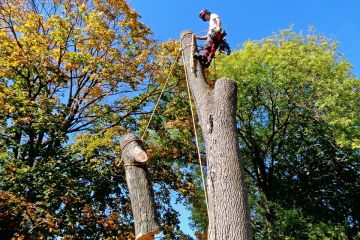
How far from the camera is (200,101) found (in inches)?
179

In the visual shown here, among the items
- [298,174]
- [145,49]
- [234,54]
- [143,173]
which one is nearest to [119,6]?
[145,49]

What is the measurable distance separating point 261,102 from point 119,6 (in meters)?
6.41

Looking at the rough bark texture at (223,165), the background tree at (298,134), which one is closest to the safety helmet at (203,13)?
the rough bark texture at (223,165)

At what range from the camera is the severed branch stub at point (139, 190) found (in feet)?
12.4

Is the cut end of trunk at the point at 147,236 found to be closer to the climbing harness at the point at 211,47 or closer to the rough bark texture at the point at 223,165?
the rough bark texture at the point at 223,165

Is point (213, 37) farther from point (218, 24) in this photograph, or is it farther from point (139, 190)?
point (139, 190)

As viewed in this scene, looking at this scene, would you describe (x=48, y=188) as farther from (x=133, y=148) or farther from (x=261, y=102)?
(x=261, y=102)

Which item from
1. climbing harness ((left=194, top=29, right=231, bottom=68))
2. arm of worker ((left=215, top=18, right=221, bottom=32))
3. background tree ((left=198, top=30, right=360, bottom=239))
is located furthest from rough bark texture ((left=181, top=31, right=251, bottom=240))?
background tree ((left=198, top=30, right=360, bottom=239))

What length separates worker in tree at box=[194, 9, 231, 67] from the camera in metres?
5.47

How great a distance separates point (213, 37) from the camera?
18.5 feet

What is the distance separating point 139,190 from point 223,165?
1.01 meters

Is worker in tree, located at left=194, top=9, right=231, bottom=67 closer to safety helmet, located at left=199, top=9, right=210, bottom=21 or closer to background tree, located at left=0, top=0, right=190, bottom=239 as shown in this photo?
safety helmet, located at left=199, top=9, right=210, bottom=21

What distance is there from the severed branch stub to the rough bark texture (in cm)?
Answer: 66

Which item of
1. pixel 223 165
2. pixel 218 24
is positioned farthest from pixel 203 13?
pixel 223 165
